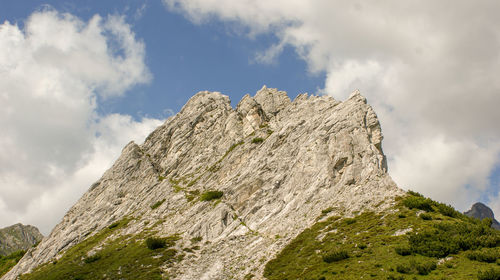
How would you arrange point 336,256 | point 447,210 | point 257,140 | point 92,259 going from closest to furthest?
point 336,256, point 447,210, point 92,259, point 257,140

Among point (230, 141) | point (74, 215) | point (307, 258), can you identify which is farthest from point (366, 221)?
point (74, 215)

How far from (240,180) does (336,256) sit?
38.0m

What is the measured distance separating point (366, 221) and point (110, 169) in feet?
284

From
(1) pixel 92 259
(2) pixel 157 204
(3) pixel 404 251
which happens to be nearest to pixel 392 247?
(3) pixel 404 251

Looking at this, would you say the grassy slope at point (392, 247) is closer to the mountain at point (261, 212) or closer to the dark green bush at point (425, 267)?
the dark green bush at point (425, 267)

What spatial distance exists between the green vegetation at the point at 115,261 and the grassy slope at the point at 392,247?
1975 cm

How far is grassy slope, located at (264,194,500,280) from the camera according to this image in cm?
2682

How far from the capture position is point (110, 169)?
102m

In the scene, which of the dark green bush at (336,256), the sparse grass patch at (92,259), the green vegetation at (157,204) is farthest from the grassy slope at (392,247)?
the green vegetation at (157,204)

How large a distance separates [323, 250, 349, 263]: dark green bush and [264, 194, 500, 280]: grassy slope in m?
0.34

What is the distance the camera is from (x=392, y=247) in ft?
106

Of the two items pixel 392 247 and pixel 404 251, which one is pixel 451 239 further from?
pixel 392 247

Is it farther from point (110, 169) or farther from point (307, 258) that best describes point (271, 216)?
point (110, 169)

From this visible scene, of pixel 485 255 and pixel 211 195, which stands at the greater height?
pixel 211 195
